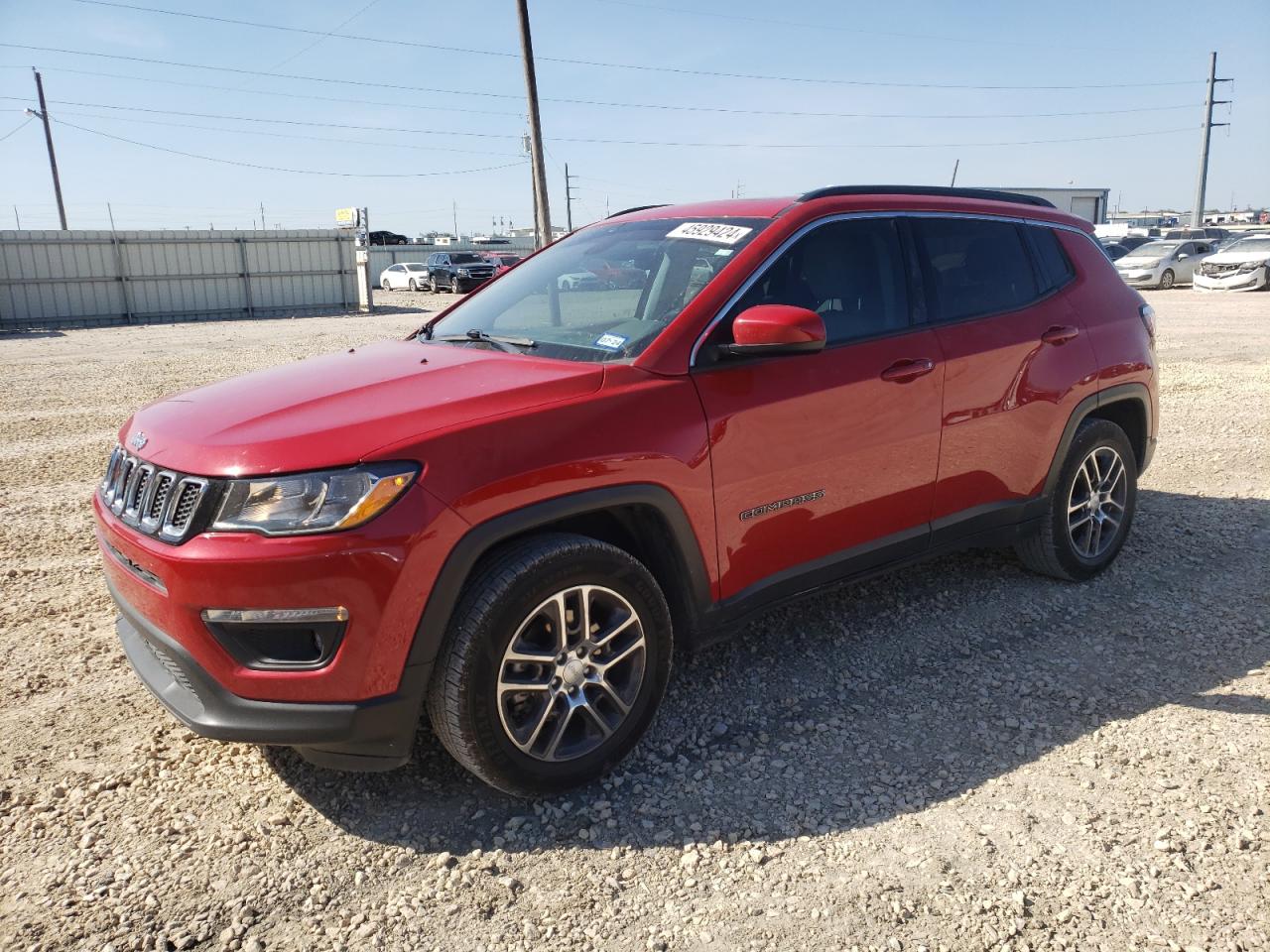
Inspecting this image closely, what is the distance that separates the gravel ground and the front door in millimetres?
603

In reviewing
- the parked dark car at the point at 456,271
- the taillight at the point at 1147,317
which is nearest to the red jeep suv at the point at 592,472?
the taillight at the point at 1147,317

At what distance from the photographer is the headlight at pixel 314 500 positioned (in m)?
2.51

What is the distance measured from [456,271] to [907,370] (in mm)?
36462

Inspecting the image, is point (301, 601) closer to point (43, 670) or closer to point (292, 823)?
point (292, 823)

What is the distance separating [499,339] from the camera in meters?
3.64

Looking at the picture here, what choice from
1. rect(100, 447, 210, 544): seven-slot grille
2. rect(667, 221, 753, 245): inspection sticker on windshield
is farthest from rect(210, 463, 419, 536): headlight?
rect(667, 221, 753, 245): inspection sticker on windshield

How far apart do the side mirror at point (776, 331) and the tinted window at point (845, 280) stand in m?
0.24

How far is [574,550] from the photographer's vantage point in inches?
111

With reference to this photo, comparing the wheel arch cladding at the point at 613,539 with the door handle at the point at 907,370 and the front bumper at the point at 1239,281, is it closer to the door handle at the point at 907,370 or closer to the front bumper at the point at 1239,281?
the door handle at the point at 907,370

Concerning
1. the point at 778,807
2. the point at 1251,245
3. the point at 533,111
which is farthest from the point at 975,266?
the point at 1251,245

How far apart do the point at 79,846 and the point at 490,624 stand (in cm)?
139

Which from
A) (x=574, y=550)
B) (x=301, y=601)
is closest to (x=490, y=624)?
(x=574, y=550)

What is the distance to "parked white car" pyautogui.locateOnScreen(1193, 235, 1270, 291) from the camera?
1035 inches

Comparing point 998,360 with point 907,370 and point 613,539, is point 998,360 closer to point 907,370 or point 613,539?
point 907,370
